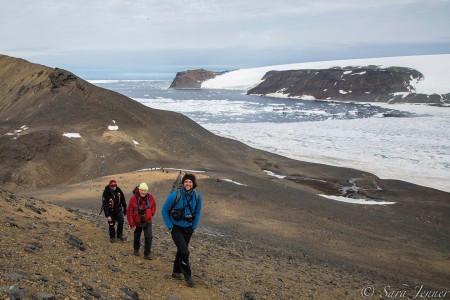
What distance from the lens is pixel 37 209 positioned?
9.85m

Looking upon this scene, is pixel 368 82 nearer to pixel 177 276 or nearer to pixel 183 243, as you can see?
pixel 177 276

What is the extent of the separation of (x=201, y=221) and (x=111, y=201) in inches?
255

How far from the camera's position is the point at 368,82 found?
11744cm

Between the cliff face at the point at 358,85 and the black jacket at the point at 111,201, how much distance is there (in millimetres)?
94558

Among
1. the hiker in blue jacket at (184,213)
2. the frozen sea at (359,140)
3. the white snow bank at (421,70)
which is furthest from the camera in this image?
the white snow bank at (421,70)

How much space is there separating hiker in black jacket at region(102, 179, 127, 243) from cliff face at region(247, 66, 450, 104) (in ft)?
310

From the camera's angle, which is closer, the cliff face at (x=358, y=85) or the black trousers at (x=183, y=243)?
the black trousers at (x=183, y=243)

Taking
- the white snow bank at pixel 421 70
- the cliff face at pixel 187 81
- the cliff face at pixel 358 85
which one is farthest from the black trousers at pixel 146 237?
the cliff face at pixel 187 81

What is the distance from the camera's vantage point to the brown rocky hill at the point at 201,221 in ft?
22.7

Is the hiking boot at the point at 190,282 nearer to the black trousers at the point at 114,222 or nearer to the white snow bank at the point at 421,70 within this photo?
the black trousers at the point at 114,222

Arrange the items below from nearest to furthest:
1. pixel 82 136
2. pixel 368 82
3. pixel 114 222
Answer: pixel 114 222
pixel 82 136
pixel 368 82

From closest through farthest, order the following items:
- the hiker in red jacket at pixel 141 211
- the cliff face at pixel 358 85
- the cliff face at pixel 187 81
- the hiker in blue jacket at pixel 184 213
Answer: the hiker in blue jacket at pixel 184 213
the hiker in red jacket at pixel 141 211
the cliff face at pixel 358 85
the cliff face at pixel 187 81

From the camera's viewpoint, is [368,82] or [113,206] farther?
[368,82]

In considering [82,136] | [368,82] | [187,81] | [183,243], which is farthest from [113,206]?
[187,81]
